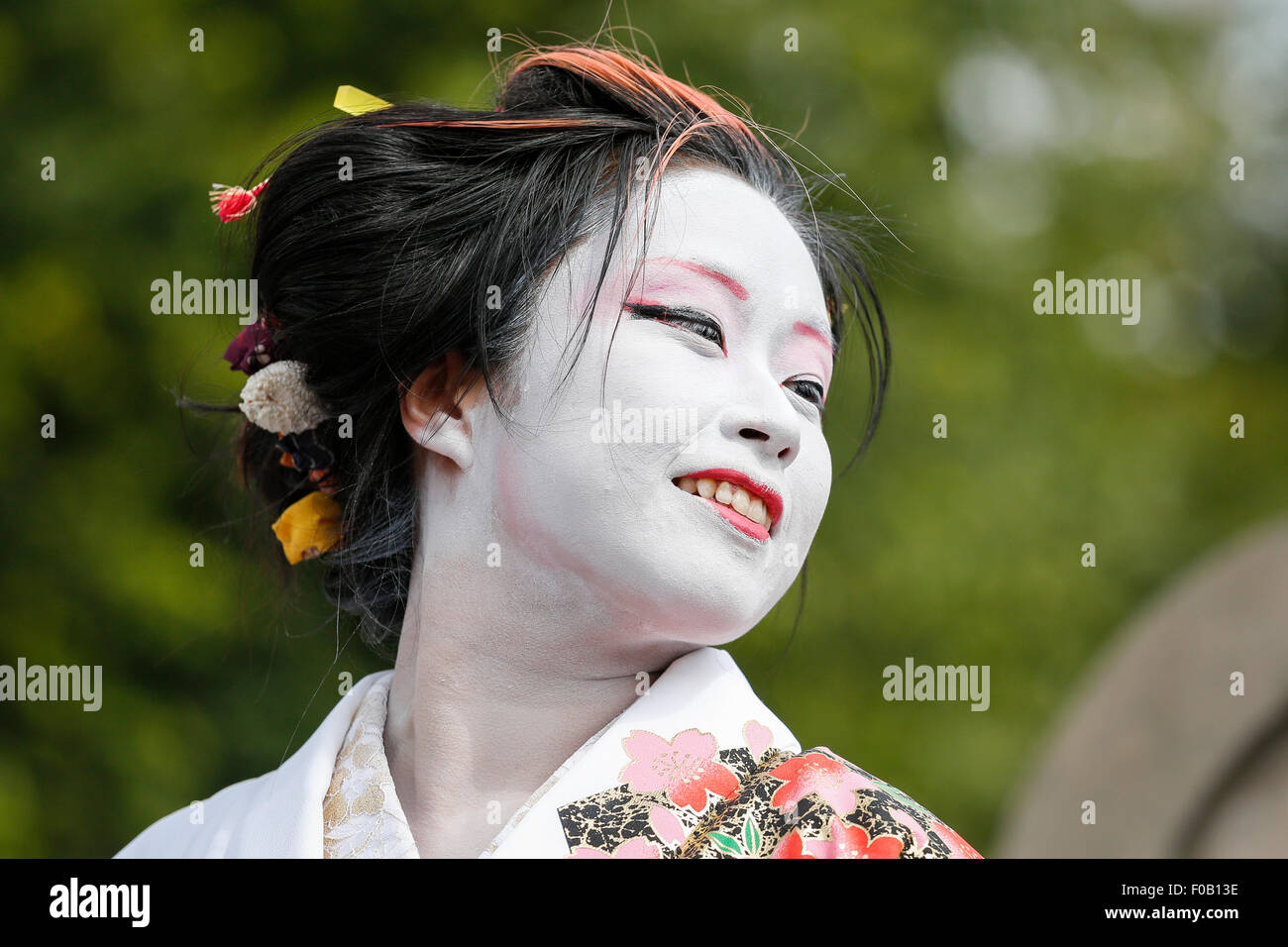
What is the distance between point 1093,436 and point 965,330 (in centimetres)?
68

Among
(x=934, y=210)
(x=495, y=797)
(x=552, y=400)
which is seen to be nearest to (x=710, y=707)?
(x=495, y=797)

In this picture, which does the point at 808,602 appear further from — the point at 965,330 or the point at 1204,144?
the point at 1204,144

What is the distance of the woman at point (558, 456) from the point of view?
170 centimetres

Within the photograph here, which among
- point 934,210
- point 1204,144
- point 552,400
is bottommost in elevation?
point 552,400

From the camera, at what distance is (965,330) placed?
4.98 metres

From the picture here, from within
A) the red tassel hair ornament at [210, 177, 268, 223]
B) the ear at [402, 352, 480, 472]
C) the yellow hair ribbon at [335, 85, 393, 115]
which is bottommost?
the ear at [402, 352, 480, 472]
